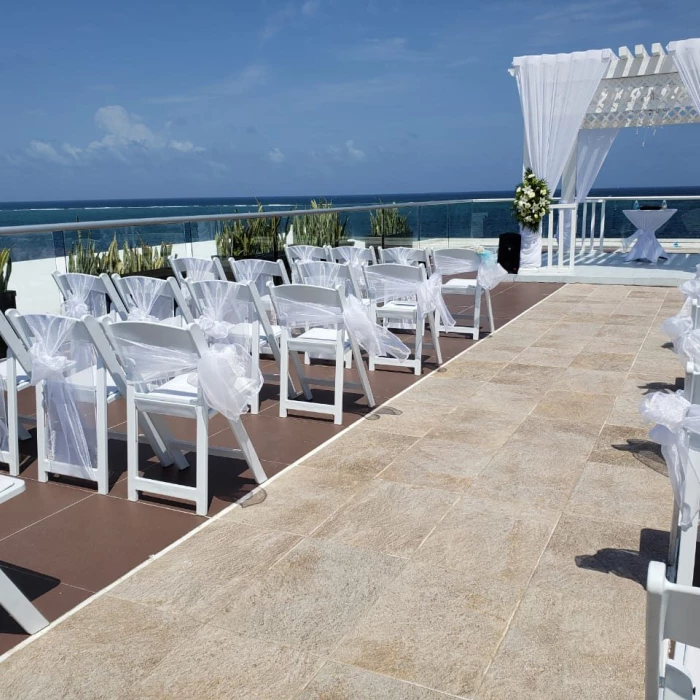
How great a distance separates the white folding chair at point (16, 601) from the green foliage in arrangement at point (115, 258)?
3.49m

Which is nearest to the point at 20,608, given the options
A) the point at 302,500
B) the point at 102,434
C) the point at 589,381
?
the point at 102,434

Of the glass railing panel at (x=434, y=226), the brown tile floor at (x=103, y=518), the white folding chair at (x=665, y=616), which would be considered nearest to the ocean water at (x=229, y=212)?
the glass railing panel at (x=434, y=226)

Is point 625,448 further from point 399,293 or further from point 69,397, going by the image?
point 69,397

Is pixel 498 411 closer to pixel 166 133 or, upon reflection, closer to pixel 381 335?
pixel 381 335

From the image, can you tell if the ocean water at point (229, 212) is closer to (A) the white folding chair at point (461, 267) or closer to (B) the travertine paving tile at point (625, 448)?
(A) the white folding chair at point (461, 267)

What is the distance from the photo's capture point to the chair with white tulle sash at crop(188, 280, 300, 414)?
4.35 metres

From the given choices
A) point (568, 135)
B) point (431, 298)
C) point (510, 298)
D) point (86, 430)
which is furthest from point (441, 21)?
point (86, 430)

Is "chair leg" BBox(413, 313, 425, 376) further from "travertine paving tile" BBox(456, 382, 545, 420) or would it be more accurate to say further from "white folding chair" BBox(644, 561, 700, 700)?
"white folding chair" BBox(644, 561, 700, 700)

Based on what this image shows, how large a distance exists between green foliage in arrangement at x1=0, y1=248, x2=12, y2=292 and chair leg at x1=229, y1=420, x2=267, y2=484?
8.33 ft

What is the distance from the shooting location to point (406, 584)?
2.63m

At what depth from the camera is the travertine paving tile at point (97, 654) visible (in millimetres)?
2100

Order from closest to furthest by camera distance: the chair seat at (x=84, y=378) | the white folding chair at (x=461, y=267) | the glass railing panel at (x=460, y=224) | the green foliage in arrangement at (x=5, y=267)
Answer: the chair seat at (x=84, y=378), the green foliage in arrangement at (x=5, y=267), the white folding chair at (x=461, y=267), the glass railing panel at (x=460, y=224)

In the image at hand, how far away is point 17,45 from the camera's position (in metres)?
81.5

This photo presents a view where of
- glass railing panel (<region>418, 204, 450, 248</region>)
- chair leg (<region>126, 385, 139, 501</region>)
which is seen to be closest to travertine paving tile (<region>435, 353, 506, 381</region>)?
chair leg (<region>126, 385, 139, 501</region>)
